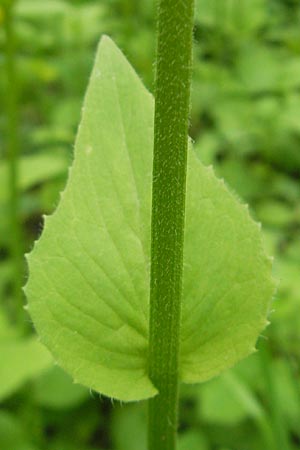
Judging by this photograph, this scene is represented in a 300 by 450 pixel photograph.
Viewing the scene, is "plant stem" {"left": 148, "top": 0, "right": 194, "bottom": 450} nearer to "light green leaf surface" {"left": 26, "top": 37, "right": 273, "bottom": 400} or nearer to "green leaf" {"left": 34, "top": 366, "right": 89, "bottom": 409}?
"light green leaf surface" {"left": 26, "top": 37, "right": 273, "bottom": 400}

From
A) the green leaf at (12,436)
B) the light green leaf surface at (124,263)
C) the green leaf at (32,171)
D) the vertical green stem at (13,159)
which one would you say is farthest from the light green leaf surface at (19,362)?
the light green leaf surface at (124,263)

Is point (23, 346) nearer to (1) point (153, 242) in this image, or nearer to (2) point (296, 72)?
(1) point (153, 242)

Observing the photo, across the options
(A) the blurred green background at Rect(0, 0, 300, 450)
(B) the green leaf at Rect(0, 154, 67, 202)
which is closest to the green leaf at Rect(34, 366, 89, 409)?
(A) the blurred green background at Rect(0, 0, 300, 450)

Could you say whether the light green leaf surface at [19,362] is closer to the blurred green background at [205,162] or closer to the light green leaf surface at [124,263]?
the blurred green background at [205,162]

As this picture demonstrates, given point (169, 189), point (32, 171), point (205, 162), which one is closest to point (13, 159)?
point (32, 171)

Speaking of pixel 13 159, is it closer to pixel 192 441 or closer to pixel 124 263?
pixel 192 441

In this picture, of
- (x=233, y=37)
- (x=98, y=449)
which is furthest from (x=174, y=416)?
(x=233, y=37)
